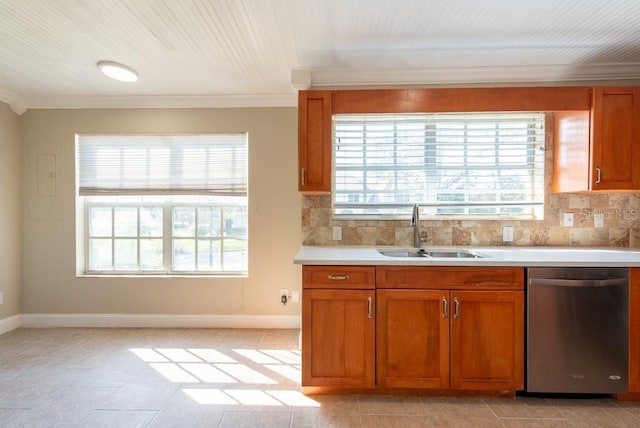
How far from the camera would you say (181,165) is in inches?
132

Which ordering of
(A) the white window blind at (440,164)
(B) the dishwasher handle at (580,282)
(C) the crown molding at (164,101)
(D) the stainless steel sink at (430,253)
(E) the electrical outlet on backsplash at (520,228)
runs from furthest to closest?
(C) the crown molding at (164,101) < (A) the white window blind at (440,164) < (E) the electrical outlet on backsplash at (520,228) < (D) the stainless steel sink at (430,253) < (B) the dishwasher handle at (580,282)

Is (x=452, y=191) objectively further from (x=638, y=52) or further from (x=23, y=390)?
(x=23, y=390)

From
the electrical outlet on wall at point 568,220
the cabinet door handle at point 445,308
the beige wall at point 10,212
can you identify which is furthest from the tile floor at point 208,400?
the electrical outlet on wall at point 568,220

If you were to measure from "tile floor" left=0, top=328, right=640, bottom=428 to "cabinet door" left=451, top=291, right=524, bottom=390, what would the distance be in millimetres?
162

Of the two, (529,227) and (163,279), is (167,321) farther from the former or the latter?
(529,227)

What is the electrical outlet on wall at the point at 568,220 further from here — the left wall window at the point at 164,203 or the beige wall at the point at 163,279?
the left wall window at the point at 164,203

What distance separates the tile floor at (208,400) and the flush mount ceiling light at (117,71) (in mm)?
2326

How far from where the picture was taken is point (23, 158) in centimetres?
336

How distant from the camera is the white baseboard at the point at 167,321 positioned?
3330 millimetres

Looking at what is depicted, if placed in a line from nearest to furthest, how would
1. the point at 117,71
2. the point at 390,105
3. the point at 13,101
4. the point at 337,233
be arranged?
the point at 390,105 < the point at 117,71 < the point at 337,233 < the point at 13,101

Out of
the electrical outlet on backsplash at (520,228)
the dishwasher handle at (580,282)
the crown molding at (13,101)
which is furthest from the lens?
the crown molding at (13,101)

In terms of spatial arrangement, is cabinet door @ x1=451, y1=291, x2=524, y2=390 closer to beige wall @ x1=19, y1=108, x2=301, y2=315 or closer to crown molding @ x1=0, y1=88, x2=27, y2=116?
beige wall @ x1=19, y1=108, x2=301, y2=315

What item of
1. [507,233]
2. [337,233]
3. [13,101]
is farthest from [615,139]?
[13,101]

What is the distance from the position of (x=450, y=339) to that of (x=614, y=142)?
75.0 inches
